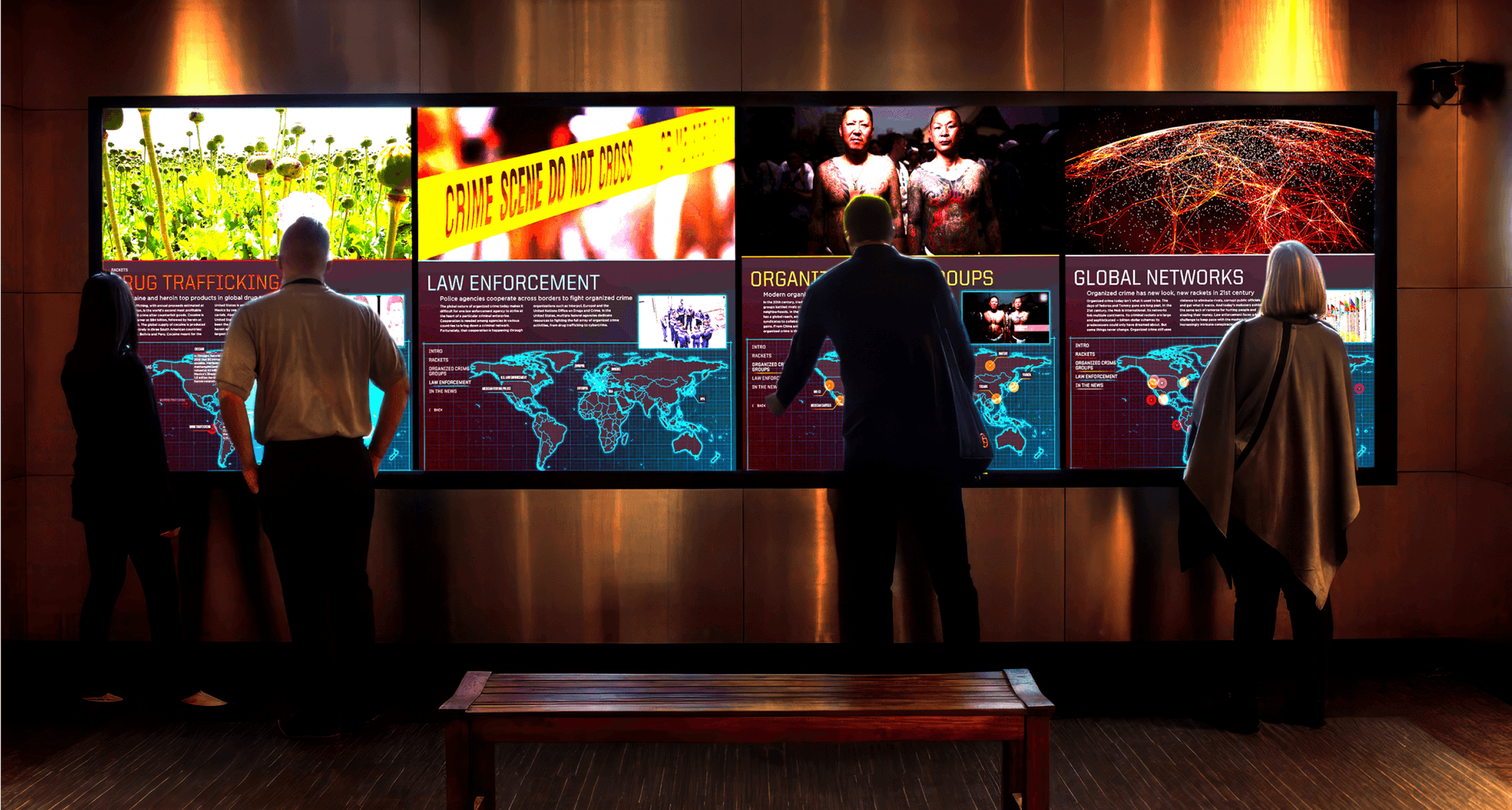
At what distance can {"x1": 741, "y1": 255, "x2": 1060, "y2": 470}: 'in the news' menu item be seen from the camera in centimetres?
459

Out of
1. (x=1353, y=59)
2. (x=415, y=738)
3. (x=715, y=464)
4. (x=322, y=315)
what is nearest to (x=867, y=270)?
(x=715, y=464)

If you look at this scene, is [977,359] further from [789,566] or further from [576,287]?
[576,287]

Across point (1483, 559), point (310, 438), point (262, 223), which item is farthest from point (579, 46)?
point (1483, 559)

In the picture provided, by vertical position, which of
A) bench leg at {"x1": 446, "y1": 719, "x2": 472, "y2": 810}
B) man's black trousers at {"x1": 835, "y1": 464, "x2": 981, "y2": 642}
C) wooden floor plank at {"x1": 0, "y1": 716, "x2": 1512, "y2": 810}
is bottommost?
wooden floor plank at {"x1": 0, "y1": 716, "x2": 1512, "y2": 810}

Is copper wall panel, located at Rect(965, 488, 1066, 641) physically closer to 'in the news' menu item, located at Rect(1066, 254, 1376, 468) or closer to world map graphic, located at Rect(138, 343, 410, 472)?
'in the news' menu item, located at Rect(1066, 254, 1376, 468)

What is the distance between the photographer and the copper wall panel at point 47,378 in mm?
4590

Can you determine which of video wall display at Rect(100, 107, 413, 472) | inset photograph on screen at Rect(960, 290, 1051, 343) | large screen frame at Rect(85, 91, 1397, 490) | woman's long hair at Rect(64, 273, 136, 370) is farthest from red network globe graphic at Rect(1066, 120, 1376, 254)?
woman's long hair at Rect(64, 273, 136, 370)

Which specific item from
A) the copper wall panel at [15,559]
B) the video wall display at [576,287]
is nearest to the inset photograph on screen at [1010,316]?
the video wall display at [576,287]

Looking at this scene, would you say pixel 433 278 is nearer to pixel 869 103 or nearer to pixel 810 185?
pixel 810 185

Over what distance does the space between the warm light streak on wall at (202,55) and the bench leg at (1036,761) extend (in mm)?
4393

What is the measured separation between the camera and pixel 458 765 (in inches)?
103

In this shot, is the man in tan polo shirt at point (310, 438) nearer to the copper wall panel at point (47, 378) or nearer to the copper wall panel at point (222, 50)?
the copper wall panel at point (222, 50)

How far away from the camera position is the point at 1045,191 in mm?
4598

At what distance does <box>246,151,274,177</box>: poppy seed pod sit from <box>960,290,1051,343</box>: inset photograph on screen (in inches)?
131
